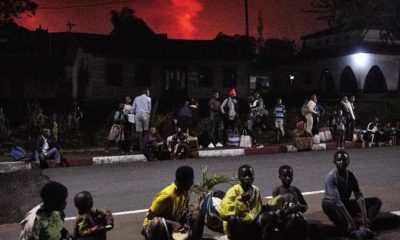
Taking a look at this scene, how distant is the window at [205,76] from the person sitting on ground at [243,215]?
31655 mm

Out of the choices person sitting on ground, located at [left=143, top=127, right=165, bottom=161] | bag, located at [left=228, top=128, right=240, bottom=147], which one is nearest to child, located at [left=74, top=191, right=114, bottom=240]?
person sitting on ground, located at [left=143, top=127, right=165, bottom=161]

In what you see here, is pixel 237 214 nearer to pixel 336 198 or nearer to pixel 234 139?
pixel 336 198

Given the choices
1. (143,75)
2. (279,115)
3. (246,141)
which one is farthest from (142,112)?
(143,75)

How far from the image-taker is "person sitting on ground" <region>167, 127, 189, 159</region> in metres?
14.4

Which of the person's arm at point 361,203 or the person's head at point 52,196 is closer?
the person's head at point 52,196

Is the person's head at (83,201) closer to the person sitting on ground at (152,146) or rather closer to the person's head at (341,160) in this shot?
the person's head at (341,160)

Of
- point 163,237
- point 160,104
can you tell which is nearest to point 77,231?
point 163,237

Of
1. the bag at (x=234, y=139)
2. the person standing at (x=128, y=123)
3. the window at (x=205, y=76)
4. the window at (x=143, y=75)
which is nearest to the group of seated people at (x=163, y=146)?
the person standing at (x=128, y=123)

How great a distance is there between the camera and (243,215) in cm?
568

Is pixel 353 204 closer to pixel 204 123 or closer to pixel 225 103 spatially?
pixel 225 103

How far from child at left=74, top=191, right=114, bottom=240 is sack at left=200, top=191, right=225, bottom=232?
125 centimetres

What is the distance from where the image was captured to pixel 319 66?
131 feet

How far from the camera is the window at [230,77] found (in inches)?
1485

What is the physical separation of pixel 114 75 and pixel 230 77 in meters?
8.64
